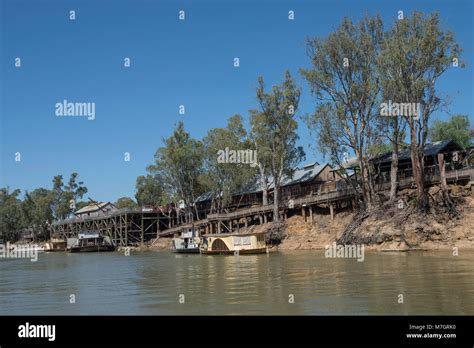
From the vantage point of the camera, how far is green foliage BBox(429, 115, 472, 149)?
239 ft

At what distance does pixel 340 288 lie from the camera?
20031mm

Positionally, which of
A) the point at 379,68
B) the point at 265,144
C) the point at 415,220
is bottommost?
the point at 415,220

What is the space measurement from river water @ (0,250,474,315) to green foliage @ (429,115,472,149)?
157 feet

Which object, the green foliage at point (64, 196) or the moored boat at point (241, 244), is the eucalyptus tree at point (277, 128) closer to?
the moored boat at point (241, 244)

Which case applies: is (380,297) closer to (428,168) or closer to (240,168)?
(428,168)

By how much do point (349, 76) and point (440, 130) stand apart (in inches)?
1368

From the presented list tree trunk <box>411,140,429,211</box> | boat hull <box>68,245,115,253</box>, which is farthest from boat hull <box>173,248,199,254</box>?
boat hull <box>68,245,115,253</box>

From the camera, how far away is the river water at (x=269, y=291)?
16.0 metres
